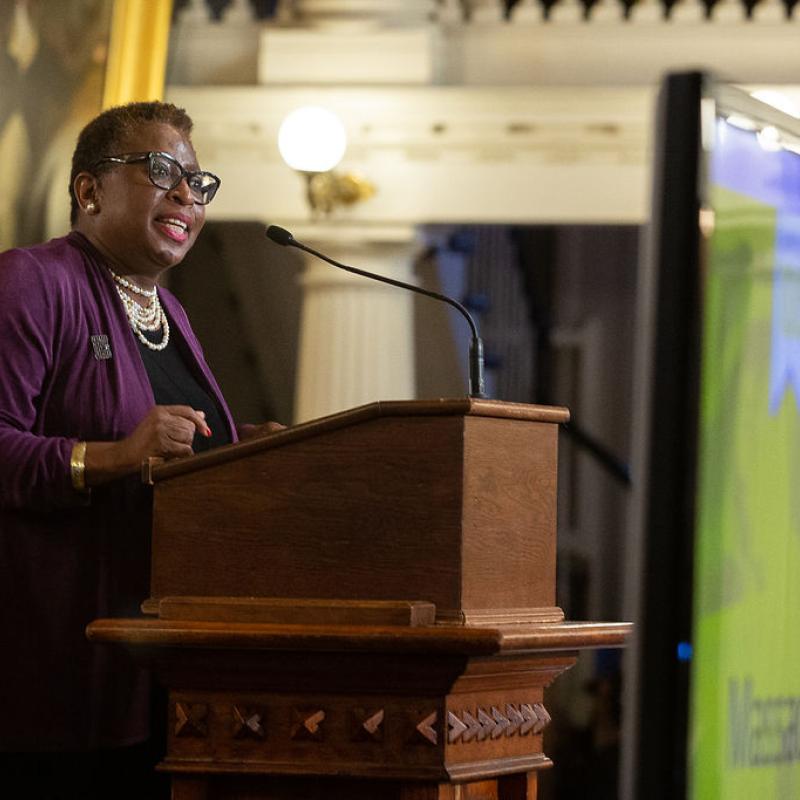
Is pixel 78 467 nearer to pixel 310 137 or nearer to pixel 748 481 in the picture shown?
pixel 748 481

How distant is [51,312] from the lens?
2932 mm

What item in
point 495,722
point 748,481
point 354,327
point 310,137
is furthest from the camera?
point 354,327

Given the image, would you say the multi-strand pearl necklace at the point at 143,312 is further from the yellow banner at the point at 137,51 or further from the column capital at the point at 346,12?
the column capital at the point at 346,12

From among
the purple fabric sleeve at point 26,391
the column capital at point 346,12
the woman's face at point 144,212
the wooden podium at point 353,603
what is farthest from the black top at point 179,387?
the column capital at point 346,12

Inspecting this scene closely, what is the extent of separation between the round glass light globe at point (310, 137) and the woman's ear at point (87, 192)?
15.6 ft

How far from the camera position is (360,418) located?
8.48 ft

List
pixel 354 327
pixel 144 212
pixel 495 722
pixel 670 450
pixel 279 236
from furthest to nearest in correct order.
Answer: pixel 354 327, pixel 144 212, pixel 279 236, pixel 495 722, pixel 670 450

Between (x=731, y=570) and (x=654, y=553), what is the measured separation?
5.0 inches

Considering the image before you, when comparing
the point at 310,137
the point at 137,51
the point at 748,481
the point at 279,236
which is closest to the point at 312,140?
the point at 310,137

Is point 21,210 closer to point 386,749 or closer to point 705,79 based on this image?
Answer: point 386,749

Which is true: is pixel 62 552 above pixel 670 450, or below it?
below

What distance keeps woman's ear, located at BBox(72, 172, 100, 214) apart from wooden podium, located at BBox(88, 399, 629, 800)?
0.65 meters

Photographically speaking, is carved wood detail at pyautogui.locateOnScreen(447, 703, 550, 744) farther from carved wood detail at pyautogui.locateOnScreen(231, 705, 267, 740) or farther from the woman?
the woman

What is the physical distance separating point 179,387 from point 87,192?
0.36 meters
